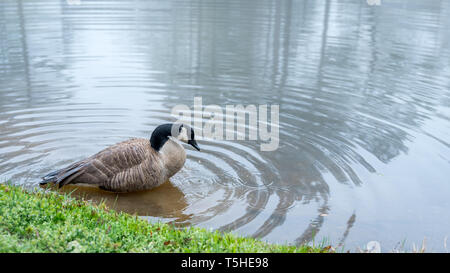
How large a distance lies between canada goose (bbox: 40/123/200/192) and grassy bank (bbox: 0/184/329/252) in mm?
1544

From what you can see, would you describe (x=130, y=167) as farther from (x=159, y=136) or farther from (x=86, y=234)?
(x=86, y=234)

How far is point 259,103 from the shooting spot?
12.8m

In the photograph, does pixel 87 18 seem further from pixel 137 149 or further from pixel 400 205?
pixel 400 205

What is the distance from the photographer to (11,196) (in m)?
6.31

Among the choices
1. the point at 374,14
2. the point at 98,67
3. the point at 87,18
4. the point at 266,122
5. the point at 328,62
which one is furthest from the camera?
the point at 374,14

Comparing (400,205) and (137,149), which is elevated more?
(137,149)

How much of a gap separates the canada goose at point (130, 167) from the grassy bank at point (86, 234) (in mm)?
1544

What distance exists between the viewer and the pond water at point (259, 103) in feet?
25.2

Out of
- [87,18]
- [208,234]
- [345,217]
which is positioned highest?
[87,18]

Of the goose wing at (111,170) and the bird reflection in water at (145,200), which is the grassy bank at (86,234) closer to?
the bird reflection in water at (145,200)

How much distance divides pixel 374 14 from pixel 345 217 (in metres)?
25.4

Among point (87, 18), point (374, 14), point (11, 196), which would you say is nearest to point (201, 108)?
point (11, 196)

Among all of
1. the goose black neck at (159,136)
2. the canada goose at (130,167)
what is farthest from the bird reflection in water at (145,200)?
the goose black neck at (159,136)

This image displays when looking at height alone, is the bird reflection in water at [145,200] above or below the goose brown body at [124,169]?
below
